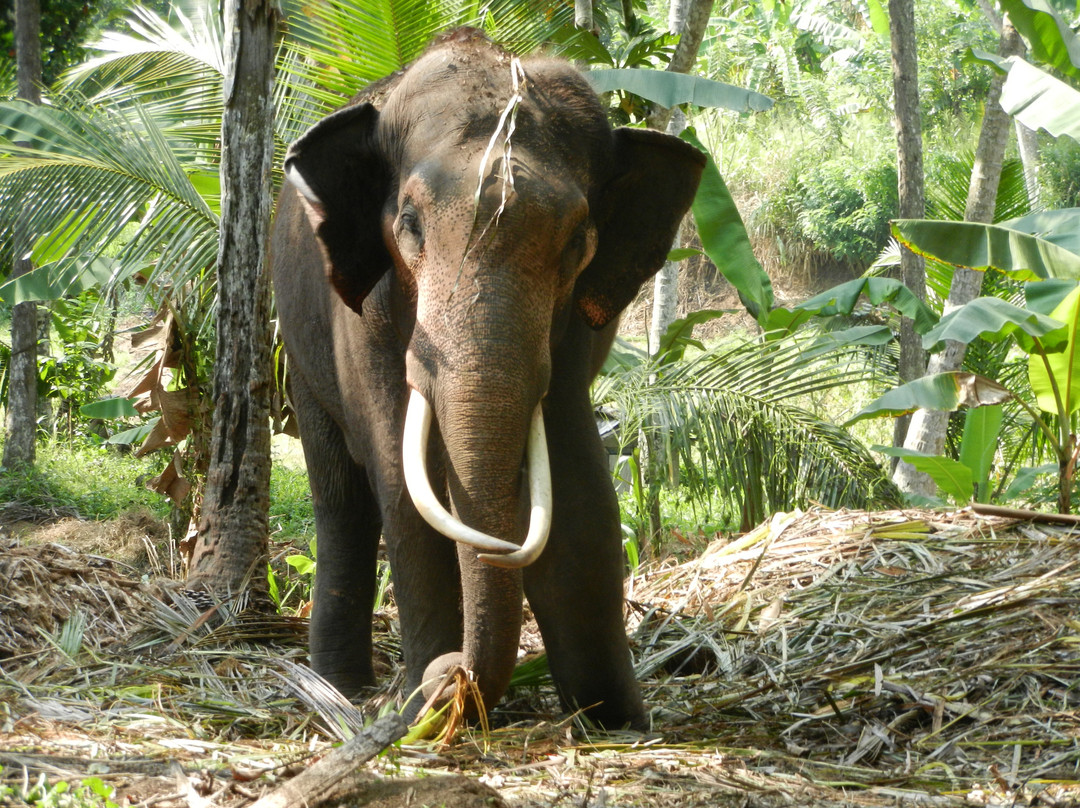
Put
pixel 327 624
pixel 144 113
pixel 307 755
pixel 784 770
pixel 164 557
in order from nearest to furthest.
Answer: pixel 307 755
pixel 784 770
pixel 327 624
pixel 144 113
pixel 164 557

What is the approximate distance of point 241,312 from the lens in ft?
18.6

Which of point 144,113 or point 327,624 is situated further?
point 144,113

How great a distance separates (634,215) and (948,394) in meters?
3.27

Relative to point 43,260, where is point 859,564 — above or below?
below

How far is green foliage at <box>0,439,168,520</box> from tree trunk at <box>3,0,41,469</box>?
0.34m

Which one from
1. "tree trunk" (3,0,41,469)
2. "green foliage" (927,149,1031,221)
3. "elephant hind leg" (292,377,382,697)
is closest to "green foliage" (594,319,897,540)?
"elephant hind leg" (292,377,382,697)

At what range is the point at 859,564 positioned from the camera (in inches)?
Result: 194

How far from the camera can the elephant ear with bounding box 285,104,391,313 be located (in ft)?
10.9

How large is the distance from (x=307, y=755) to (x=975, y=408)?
538 centimetres

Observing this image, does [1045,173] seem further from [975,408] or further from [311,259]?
[311,259]

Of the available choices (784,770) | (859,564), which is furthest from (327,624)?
(859,564)

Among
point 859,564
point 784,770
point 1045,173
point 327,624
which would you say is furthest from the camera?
point 1045,173

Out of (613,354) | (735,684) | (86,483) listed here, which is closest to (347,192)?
(735,684)

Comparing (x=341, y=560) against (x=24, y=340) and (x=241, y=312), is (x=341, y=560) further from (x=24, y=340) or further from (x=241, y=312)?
(x=24, y=340)
